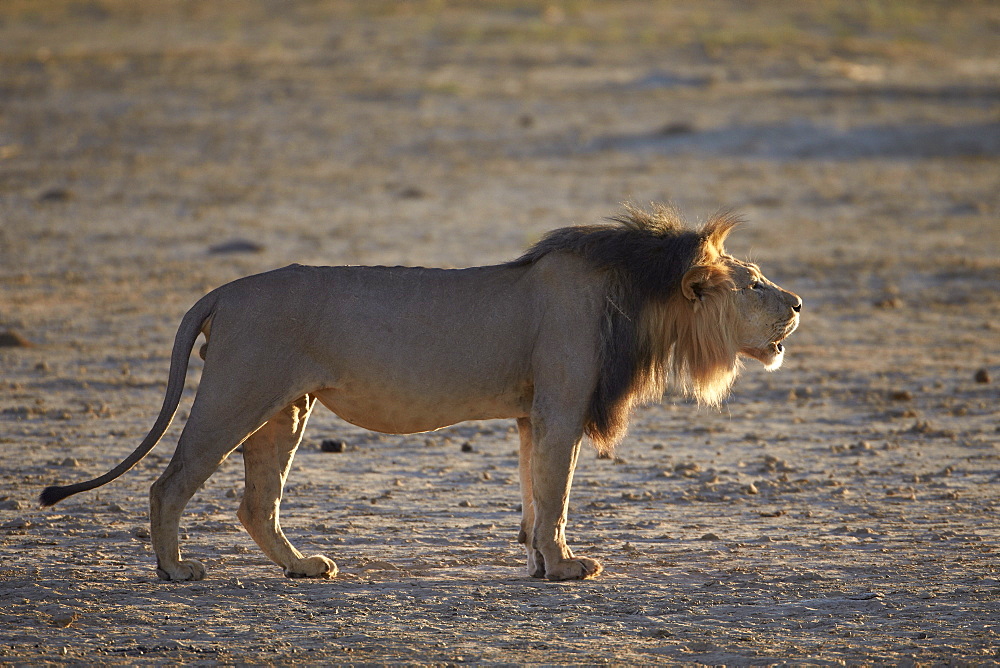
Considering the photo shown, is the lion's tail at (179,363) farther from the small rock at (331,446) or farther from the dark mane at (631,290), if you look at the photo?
the small rock at (331,446)

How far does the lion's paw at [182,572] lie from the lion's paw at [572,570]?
157 cm

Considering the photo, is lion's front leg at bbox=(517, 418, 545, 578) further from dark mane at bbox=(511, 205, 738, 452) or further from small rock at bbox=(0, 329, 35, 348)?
small rock at bbox=(0, 329, 35, 348)

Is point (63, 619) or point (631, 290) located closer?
point (63, 619)

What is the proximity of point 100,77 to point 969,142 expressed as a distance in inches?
681

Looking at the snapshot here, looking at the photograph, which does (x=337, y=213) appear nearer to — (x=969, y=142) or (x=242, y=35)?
(x=969, y=142)

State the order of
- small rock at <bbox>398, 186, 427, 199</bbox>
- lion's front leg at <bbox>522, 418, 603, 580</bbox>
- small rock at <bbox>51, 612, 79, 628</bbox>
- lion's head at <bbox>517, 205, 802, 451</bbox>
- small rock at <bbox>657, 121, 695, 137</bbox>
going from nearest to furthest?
small rock at <bbox>51, 612, 79, 628</bbox> → lion's front leg at <bbox>522, 418, 603, 580</bbox> → lion's head at <bbox>517, 205, 802, 451</bbox> → small rock at <bbox>398, 186, 427, 199</bbox> → small rock at <bbox>657, 121, 695, 137</bbox>

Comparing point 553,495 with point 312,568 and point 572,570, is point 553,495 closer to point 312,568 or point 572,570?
point 572,570

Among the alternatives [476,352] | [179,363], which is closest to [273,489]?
[179,363]

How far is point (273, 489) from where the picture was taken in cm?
651

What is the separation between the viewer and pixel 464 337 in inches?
254

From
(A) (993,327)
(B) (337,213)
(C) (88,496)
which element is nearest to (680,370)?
(C) (88,496)

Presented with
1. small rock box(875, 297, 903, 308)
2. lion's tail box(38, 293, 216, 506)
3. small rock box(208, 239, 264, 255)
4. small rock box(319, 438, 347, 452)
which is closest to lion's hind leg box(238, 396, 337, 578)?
lion's tail box(38, 293, 216, 506)

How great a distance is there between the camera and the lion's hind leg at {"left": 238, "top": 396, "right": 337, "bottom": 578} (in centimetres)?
646

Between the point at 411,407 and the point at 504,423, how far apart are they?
3516 millimetres
